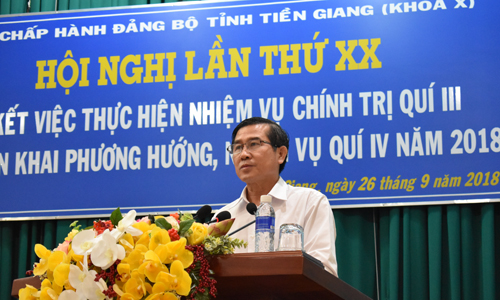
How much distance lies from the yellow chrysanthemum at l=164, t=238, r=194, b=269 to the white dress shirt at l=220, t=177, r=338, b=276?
0.74 m

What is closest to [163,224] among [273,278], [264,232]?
[273,278]

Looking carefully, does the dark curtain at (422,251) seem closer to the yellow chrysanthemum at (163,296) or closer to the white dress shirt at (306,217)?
the white dress shirt at (306,217)

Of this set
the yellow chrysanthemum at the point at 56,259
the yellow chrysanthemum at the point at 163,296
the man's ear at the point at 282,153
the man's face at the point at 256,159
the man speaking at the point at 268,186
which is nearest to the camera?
the yellow chrysanthemum at the point at 163,296

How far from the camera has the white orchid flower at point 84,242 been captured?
4.03 feet

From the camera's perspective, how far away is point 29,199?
10.7ft

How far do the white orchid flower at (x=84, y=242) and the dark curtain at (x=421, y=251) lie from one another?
75.6 inches

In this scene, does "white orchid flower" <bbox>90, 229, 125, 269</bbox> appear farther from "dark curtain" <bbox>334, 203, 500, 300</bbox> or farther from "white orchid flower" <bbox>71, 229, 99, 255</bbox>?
"dark curtain" <bbox>334, 203, 500, 300</bbox>

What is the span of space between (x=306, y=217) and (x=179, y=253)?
3.40ft

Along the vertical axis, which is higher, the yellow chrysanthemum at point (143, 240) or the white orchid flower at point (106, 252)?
the yellow chrysanthemum at point (143, 240)

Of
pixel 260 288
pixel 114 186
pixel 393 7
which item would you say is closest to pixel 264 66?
pixel 393 7

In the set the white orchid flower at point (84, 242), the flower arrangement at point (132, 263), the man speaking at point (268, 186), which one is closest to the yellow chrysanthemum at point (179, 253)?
the flower arrangement at point (132, 263)

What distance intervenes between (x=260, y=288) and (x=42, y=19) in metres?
2.78

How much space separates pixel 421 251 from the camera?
9.55 ft

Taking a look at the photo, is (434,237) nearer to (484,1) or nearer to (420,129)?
(420,129)
